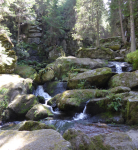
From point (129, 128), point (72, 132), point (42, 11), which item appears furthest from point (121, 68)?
point (42, 11)

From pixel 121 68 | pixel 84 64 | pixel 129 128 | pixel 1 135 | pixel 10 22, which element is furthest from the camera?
pixel 10 22

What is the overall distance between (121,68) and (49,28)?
61.9 feet

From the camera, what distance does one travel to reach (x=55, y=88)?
1003 centimetres

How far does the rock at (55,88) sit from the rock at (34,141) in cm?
736

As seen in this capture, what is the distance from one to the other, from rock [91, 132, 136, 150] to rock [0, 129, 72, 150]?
105cm

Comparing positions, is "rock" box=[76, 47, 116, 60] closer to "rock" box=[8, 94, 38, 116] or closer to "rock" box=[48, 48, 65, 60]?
"rock" box=[48, 48, 65, 60]

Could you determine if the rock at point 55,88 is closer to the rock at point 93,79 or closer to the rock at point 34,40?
the rock at point 93,79

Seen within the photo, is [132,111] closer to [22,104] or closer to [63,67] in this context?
[22,104]

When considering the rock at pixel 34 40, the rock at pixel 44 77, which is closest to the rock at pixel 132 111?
the rock at pixel 44 77

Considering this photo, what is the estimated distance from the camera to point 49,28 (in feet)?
Result: 80.2

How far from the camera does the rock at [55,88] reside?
9.79 meters

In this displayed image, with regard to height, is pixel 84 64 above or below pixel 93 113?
above

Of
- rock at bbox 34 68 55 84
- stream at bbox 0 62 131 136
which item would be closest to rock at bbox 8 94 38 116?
stream at bbox 0 62 131 136

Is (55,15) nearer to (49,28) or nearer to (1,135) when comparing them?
(49,28)
